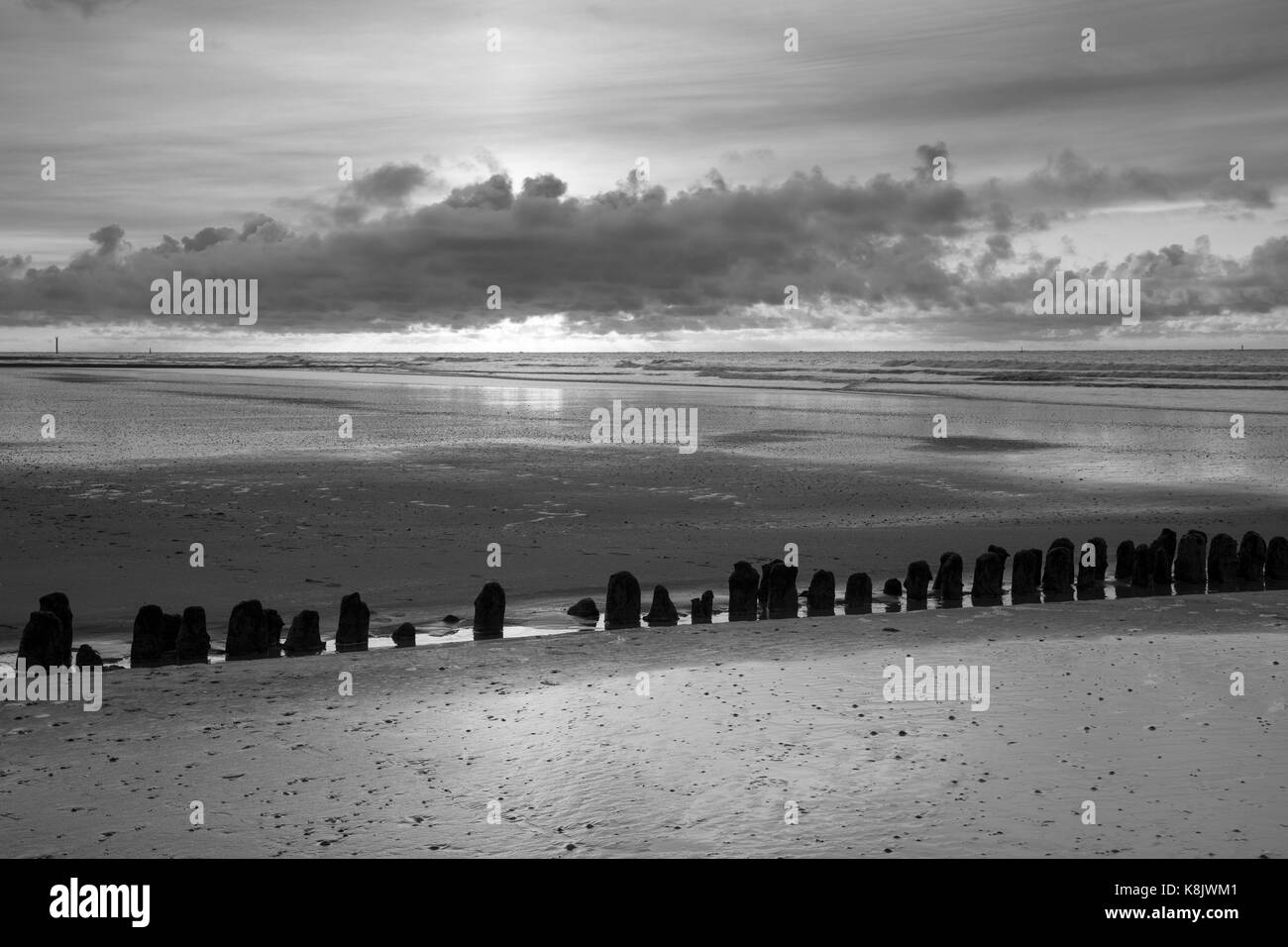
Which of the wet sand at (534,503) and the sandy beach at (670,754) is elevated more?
the wet sand at (534,503)

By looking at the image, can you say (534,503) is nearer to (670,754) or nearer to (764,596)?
(764,596)

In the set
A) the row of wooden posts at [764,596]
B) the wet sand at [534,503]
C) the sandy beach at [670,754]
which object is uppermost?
the wet sand at [534,503]

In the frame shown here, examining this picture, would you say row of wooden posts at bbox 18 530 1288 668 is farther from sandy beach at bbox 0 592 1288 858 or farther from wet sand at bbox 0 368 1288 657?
wet sand at bbox 0 368 1288 657

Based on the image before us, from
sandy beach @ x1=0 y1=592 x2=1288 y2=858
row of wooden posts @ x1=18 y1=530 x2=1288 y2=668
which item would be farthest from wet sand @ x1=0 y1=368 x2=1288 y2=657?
sandy beach @ x1=0 y1=592 x2=1288 y2=858

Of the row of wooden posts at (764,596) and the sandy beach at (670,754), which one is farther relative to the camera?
the row of wooden posts at (764,596)

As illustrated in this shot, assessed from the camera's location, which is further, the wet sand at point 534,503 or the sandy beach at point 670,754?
the wet sand at point 534,503

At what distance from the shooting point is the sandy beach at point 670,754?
570cm

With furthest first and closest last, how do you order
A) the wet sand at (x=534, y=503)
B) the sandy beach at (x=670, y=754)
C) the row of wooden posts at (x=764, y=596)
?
the wet sand at (x=534, y=503) → the row of wooden posts at (x=764, y=596) → the sandy beach at (x=670, y=754)

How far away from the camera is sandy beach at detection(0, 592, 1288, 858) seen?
18.7ft

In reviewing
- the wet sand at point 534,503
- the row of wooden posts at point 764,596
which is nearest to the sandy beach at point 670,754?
the row of wooden posts at point 764,596

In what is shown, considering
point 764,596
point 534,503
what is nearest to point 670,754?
point 764,596

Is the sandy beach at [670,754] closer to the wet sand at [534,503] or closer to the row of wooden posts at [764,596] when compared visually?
the row of wooden posts at [764,596]

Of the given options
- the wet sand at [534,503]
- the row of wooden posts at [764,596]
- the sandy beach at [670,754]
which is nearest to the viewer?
the sandy beach at [670,754]
